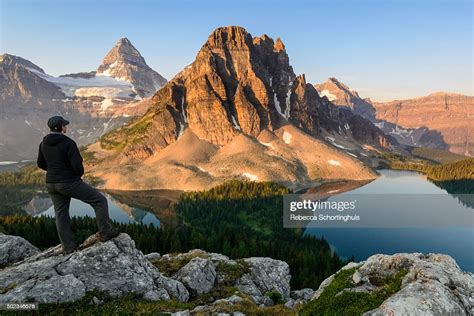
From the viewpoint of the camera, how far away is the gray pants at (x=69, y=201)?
1555cm

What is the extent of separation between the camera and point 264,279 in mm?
30203

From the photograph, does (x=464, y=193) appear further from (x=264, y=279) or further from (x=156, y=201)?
(x=264, y=279)

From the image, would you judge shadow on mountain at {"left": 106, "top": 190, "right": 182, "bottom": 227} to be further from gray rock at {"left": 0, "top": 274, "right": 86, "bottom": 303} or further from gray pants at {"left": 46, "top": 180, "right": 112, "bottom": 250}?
gray rock at {"left": 0, "top": 274, "right": 86, "bottom": 303}

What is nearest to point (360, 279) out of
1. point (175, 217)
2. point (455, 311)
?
point (455, 311)

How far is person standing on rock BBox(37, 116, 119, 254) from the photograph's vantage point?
590 inches

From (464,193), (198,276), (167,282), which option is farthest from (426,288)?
(464,193)

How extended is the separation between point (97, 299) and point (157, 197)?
16373 centimetres
